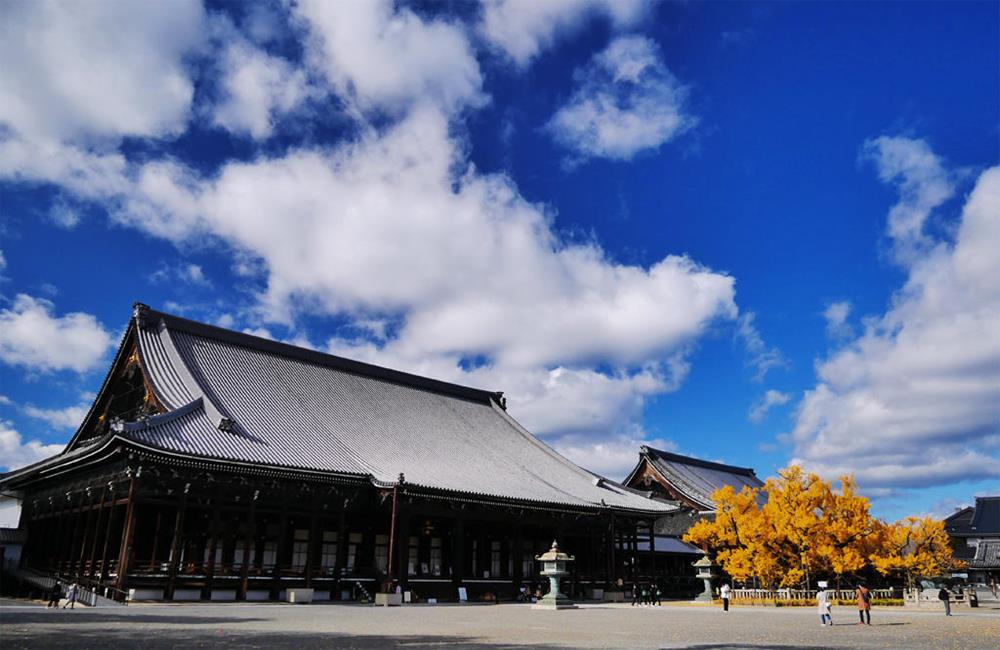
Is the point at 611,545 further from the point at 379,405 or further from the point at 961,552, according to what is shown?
the point at 961,552

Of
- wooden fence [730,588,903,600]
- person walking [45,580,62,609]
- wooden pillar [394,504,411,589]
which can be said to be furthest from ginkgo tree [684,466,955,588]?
person walking [45,580,62,609]

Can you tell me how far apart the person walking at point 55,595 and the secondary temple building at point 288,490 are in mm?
753

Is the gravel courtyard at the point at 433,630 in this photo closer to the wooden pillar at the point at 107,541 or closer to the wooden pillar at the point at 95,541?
the wooden pillar at the point at 107,541

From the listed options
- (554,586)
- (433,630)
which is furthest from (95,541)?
(554,586)

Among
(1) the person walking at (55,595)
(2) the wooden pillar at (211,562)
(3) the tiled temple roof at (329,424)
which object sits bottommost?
(1) the person walking at (55,595)

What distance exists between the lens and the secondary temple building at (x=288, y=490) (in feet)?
87.1

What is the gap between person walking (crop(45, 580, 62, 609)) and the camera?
24.1 meters

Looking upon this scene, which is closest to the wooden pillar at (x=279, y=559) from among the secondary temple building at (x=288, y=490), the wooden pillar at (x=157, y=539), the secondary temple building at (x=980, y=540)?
the secondary temple building at (x=288, y=490)

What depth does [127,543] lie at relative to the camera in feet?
82.0

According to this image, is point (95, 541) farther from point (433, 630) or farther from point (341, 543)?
point (433, 630)

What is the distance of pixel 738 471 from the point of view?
72062mm

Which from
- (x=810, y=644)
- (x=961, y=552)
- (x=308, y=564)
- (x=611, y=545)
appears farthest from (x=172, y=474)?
(x=961, y=552)

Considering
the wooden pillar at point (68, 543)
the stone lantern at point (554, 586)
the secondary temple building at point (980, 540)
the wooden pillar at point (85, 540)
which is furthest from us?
the secondary temple building at point (980, 540)

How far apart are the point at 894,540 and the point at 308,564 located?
2855cm
